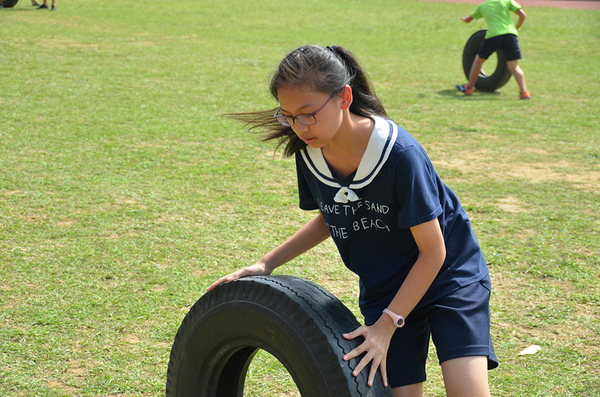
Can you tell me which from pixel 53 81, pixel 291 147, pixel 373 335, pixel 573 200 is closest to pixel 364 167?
pixel 291 147

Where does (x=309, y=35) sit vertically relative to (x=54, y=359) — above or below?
above

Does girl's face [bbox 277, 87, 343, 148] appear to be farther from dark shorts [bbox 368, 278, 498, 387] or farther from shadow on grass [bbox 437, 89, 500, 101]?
shadow on grass [bbox 437, 89, 500, 101]

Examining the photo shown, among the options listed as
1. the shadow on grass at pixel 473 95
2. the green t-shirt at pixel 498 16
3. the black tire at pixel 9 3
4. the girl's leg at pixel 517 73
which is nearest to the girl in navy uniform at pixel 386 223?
the shadow on grass at pixel 473 95

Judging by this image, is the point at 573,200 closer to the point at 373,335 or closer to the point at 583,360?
the point at 583,360

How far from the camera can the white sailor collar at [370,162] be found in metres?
1.97

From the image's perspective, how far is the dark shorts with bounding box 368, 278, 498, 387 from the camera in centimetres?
207

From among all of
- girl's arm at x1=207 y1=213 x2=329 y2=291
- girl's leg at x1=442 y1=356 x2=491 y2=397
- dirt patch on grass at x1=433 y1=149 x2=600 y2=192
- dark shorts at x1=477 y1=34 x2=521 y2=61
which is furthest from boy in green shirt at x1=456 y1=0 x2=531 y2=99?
girl's leg at x1=442 y1=356 x2=491 y2=397

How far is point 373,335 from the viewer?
191 cm

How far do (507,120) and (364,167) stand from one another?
6.83 meters

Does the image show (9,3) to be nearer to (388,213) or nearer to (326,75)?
(326,75)

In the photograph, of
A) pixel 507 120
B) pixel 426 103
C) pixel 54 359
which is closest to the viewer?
pixel 54 359

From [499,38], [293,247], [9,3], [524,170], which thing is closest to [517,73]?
[499,38]

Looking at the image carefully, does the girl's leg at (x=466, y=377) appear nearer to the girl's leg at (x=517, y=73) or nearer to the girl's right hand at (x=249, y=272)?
the girl's right hand at (x=249, y=272)

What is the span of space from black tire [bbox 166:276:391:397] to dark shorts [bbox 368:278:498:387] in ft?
0.76
